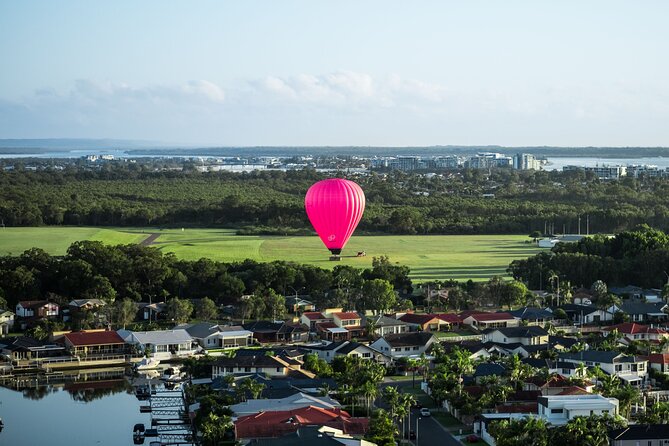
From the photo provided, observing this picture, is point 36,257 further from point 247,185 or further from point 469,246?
point 247,185

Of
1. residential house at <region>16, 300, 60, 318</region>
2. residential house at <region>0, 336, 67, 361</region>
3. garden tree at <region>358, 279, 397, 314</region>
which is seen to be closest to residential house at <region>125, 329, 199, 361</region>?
residential house at <region>0, 336, 67, 361</region>

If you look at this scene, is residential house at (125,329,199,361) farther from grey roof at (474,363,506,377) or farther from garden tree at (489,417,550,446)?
garden tree at (489,417,550,446)

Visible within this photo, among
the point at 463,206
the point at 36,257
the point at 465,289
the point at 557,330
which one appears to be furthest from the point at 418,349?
the point at 463,206

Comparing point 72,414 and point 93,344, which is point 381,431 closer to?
point 72,414

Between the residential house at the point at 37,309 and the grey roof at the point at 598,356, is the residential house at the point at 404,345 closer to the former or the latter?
the grey roof at the point at 598,356

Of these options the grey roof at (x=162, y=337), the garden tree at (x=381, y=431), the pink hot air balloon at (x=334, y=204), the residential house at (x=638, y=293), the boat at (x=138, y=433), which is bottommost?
the boat at (x=138, y=433)

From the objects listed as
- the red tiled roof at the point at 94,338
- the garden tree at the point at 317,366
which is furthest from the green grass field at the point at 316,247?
the garden tree at the point at 317,366
